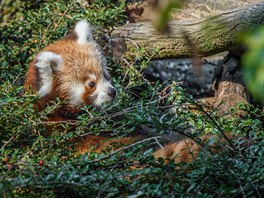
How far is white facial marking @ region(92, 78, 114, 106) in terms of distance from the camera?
463 cm

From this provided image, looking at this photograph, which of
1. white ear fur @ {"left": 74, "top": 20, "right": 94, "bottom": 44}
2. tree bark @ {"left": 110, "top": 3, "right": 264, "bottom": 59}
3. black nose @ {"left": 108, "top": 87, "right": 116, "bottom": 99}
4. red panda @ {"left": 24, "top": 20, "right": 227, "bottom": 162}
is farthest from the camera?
white ear fur @ {"left": 74, "top": 20, "right": 94, "bottom": 44}

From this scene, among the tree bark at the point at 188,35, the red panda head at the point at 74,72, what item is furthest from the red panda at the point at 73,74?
the tree bark at the point at 188,35

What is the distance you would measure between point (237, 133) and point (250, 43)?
2462 mm

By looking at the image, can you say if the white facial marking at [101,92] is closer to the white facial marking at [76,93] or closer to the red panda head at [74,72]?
the red panda head at [74,72]

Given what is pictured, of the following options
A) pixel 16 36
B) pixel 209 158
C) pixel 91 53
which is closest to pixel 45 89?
→ pixel 91 53

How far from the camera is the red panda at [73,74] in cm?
441

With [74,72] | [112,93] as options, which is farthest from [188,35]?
[74,72]

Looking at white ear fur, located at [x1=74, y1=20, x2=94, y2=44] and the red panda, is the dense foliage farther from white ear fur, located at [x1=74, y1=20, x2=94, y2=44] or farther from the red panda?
white ear fur, located at [x1=74, y1=20, x2=94, y2=44]

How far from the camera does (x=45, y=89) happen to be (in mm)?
4395

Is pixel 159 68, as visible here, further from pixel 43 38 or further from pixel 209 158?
pixel 209 158

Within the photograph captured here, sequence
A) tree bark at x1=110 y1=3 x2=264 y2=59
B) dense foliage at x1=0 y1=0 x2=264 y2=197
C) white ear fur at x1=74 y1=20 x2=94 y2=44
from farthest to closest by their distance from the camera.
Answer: white ear fur at x1=74 y1=20 x2=94 y2=44
tree bark at x1=110 y1=3 x2=264 y2=59
dense foliage at x1=0 y1=0 x2=264 y2=197

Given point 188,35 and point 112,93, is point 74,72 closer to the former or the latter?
point 112,93

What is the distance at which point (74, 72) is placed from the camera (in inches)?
189

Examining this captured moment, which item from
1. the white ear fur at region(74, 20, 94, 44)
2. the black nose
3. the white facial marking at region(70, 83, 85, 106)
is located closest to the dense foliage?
the black nose
